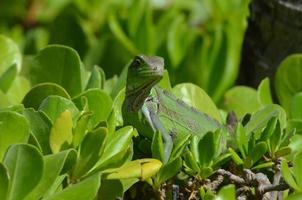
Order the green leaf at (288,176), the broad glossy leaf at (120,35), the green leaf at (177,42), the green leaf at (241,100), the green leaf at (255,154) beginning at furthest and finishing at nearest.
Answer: the broad glossy leaf at (120,35)
the green leaf at (177,42)
the green leaf at (241,100)
the green leaf at (255,154)
the green leaf at (288,176)

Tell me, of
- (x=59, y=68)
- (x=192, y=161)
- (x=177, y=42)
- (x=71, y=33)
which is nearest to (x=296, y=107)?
(x=192, y=161)

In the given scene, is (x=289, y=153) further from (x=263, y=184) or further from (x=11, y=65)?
(x=11, y=65)

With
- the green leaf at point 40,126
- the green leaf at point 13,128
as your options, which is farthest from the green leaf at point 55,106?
the green leaf at point 13,128

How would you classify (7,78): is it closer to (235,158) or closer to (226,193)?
(235,158)

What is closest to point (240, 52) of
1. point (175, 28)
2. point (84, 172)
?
point (175, 28)

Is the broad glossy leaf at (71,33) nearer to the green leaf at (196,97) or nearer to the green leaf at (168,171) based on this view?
the green leaf at (196,97)

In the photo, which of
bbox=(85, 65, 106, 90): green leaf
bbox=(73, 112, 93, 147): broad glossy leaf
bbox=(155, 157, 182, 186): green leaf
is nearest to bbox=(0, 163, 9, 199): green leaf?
bbox=(73, 112, 93, 147): broad glossy leaf
